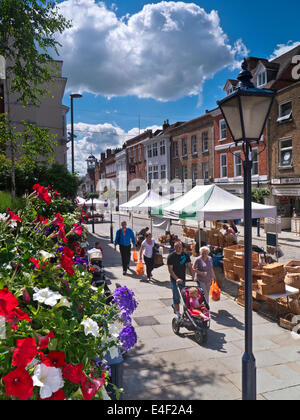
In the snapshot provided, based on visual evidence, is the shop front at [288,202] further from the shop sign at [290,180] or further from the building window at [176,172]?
the building window at [176,172]

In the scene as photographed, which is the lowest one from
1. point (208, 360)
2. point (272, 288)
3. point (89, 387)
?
point (208, 360)

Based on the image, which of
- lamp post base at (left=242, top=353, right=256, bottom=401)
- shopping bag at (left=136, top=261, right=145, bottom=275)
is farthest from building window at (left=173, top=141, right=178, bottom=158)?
lamp post base at (left=242, top=353, right=256, bottom=401)

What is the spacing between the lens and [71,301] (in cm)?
209

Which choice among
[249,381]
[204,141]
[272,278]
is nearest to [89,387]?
[249,381]

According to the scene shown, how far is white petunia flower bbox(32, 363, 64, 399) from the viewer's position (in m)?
1.34

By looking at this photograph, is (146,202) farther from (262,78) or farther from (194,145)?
(194,145)

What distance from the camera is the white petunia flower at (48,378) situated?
1.34 m

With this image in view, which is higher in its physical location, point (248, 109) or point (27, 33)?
point (27, 33)

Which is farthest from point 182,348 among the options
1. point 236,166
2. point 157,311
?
point 236,166

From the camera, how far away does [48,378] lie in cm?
137

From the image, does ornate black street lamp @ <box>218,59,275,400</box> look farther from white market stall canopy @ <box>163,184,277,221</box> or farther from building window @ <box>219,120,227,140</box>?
building window @ <box>219,120,227,140</box>

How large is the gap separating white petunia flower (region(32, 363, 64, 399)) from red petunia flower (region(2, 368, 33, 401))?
0.14 ft

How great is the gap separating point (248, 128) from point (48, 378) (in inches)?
145

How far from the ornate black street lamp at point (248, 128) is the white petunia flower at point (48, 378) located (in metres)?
3.21
